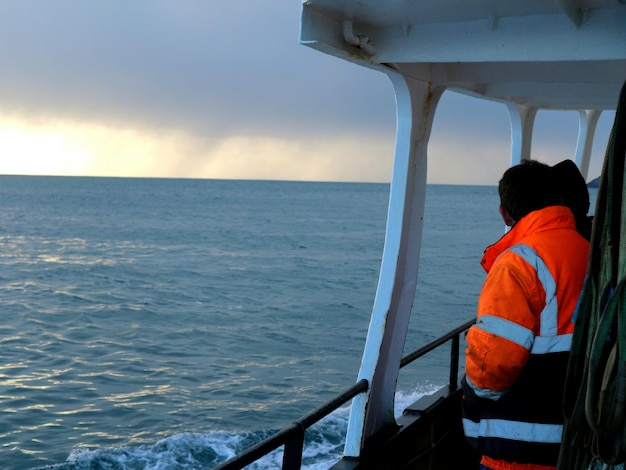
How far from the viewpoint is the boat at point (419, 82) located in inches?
114

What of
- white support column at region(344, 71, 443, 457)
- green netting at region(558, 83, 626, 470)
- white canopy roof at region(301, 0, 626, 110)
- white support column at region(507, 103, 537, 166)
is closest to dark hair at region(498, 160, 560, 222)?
green netting at region(558, 83, 626, 470)

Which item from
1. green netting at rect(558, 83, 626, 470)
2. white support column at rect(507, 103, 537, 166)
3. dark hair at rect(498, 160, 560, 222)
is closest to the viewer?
green netting at rect(558, 83, 626, 470)

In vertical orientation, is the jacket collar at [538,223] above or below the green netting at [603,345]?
above

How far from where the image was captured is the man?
2.46m

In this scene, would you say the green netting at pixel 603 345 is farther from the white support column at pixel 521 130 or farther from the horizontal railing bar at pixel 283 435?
the white support column at pixel 521 130

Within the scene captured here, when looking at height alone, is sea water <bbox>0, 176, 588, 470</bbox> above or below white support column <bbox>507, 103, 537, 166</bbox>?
below

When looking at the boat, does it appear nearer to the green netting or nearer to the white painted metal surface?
the white painted metal surface

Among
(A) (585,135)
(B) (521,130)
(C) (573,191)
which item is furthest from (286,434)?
(A) (585,135)

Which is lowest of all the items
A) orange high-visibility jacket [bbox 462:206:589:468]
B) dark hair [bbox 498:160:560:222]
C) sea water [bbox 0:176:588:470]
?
sea water [bbox 0:176:588:470]

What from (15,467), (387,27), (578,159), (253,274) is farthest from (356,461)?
(253,274)

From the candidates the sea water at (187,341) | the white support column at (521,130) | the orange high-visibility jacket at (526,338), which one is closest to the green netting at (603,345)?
the orange high-visibility jacket at (526,338)

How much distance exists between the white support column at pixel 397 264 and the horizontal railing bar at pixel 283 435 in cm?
18

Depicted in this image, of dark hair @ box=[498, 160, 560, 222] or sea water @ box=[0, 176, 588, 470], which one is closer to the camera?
dark hair @ box=[498, 160, 560, 222]

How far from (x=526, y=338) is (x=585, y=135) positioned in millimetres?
5037
